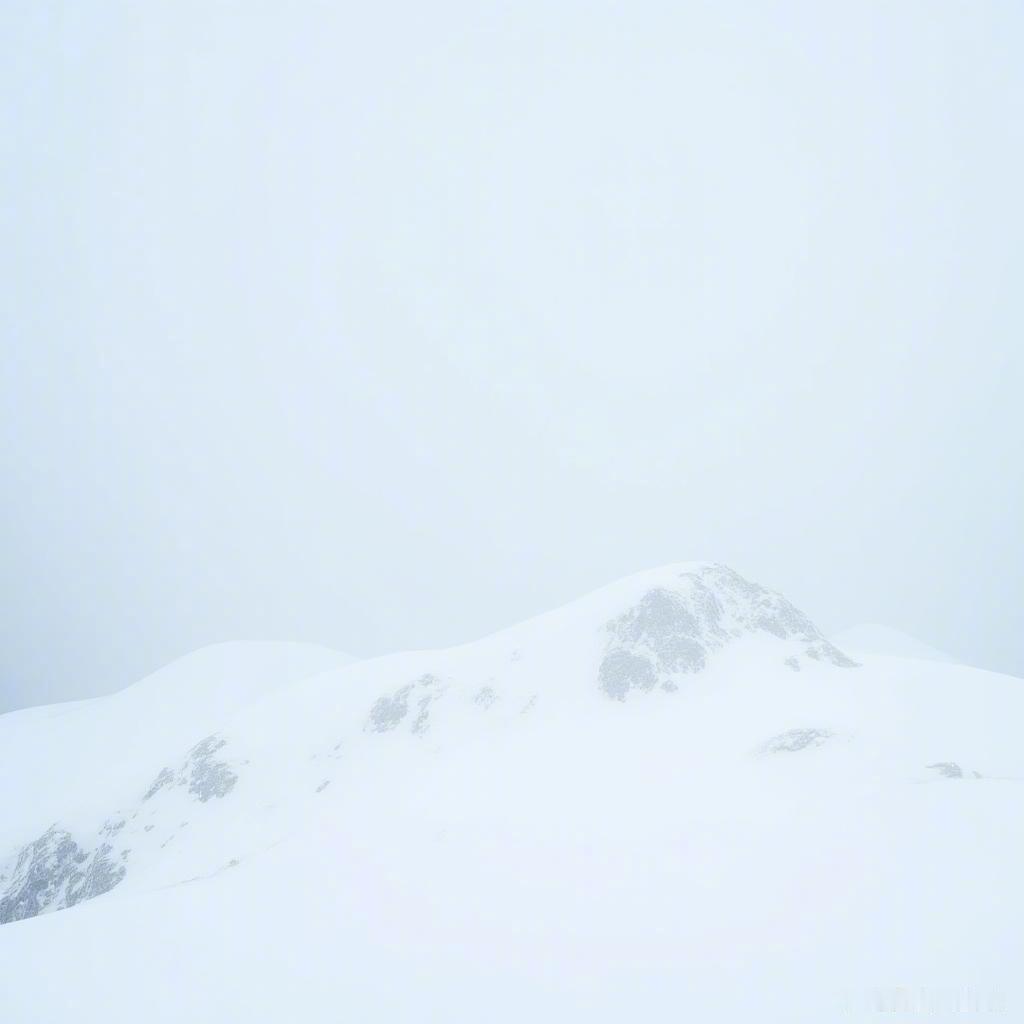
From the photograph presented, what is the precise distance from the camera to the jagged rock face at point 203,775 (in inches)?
1590

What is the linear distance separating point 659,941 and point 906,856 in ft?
20.4

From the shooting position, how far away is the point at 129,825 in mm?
40344

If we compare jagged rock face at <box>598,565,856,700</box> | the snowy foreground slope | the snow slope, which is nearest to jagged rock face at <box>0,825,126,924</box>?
Answer: the snowy foreground slope

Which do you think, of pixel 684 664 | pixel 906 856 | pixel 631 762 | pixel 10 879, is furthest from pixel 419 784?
pixel 10 879

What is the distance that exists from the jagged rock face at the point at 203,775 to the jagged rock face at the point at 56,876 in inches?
173

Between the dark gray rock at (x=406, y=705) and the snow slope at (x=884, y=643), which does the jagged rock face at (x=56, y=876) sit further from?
the snow slope at (x=884, y=643)

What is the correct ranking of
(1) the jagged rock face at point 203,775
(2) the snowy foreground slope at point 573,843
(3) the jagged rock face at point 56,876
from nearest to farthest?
(2) the snowy foreground slope at point 573,843
(3) the jagged rock face at point 56,876
(1) the jagged rock face at point 203,775

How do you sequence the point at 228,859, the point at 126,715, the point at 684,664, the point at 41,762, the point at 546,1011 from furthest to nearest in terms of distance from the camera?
the point at 126,715 → the point at 41,762 → the point at 684,664 → the point at 228,859 → the point at 546,1011

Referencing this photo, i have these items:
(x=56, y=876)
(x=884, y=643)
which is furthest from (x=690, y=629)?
(x=884, y=643)

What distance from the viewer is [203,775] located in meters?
41.4

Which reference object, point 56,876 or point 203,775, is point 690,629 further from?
point 56,876

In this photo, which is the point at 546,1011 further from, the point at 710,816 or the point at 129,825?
the point at 129,825

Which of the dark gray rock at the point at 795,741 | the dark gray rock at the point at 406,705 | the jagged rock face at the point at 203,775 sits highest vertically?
the dark gray rock at the point at 406,705

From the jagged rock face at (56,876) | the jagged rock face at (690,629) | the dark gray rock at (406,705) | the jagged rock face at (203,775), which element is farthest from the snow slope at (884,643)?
the jagged rock face at (56,876)
